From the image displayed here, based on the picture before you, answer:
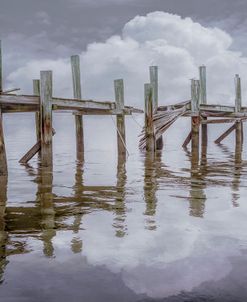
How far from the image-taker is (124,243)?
13.3 feet

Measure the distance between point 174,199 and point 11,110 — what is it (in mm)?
6868

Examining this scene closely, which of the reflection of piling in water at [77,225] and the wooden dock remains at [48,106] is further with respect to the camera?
the wooden dock remains at [48,106]

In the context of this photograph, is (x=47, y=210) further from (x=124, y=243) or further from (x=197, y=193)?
(x=197, y=193)

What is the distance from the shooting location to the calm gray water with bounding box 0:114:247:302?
9.78 ft

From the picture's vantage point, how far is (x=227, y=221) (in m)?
4.95

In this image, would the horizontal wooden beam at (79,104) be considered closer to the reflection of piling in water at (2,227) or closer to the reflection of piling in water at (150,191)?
the reflection of piling in water at (150,191)

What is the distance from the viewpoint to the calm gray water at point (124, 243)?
2.98 m

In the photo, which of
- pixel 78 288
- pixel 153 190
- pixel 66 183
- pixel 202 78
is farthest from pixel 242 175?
pixel 202 78

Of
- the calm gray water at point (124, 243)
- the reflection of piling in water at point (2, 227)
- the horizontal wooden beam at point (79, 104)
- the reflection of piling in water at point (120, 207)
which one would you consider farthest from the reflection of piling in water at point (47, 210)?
the horizontal wooden beam at point (79, 104)

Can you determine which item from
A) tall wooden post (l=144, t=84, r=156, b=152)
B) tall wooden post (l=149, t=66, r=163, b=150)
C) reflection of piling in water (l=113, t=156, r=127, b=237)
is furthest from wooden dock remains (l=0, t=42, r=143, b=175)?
reflection of piling in water (l=113, t=156, r=127, b=237)

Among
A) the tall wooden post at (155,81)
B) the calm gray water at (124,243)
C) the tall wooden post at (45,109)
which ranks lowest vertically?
the calm gray water at (124,243)

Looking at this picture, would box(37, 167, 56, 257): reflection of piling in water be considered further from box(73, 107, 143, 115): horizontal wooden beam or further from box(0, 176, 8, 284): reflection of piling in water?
box(73, 107, 143, 115): horizontal wooden beam

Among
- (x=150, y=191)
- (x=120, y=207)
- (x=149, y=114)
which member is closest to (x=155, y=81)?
(x=149, y=114)

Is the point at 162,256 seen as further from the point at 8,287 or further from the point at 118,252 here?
the point at 8,287
